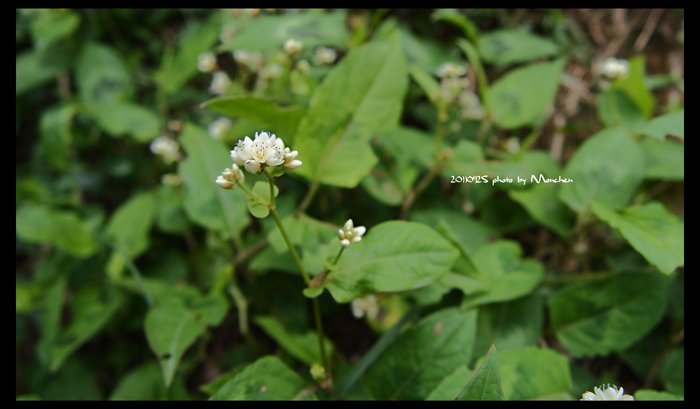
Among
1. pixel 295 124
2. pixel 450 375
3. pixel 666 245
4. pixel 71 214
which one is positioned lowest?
pixel 71 214

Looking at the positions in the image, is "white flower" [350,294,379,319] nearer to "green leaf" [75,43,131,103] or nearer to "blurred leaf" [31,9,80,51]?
"green leaf" [75,43,131,103]

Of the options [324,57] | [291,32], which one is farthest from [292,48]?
[324,57]

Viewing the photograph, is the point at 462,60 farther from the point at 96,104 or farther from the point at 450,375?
the point at 96,104
